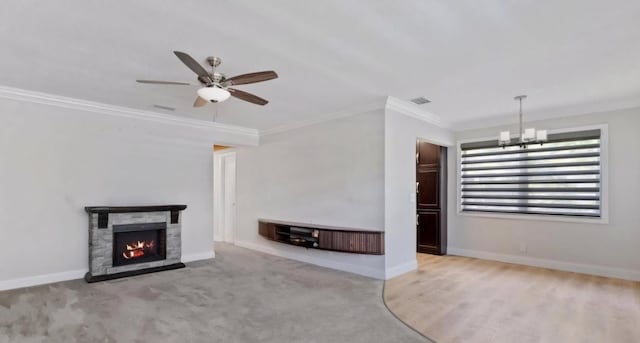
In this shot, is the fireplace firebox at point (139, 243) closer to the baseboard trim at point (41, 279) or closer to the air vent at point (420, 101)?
the baseboard trim at point (41, 279)

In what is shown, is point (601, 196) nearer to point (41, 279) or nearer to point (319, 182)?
point (319, 182)

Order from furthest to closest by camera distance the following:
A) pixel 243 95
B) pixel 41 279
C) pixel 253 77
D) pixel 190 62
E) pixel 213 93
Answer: pixel 41 279
pixel 243 95
pixel 213 93
pixel 253 77
pixel 190 62

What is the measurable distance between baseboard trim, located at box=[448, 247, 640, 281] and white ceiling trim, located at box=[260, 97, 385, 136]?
3349 millimetres

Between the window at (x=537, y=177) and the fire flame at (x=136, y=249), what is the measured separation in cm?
556

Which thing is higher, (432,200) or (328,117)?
(328,117)

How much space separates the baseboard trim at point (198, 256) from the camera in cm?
575

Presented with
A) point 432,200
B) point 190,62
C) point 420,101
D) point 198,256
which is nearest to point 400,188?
point 420,101

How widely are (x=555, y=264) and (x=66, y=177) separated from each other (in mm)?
7378

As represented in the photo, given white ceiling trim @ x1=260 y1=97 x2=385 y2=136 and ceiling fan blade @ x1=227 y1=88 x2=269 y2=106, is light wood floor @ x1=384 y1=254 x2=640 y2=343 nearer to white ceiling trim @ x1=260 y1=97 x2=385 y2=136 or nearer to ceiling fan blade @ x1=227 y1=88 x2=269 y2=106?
white ceiling trim @ x1=260 y1=97 x2=385 y2=136

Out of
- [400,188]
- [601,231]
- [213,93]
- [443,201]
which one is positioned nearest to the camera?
[213,93]

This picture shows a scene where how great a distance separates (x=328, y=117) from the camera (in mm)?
5488

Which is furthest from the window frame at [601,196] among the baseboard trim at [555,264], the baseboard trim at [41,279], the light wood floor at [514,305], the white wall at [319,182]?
the baseboard trim at [41,279]

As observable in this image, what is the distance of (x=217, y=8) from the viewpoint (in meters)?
2.36

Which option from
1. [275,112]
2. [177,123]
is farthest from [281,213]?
[177,123]
